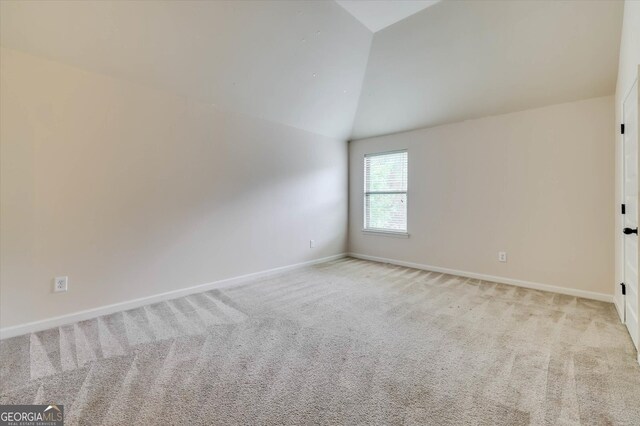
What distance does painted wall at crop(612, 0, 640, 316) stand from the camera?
193 centimetres

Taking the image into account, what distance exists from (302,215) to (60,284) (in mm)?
2921

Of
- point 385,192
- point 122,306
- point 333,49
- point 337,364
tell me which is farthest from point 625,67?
point 122,306

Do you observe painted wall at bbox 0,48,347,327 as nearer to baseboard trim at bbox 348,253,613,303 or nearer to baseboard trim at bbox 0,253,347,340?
baseboard trim at bbox 0,253,347,340

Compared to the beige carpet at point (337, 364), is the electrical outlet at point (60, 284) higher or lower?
higher

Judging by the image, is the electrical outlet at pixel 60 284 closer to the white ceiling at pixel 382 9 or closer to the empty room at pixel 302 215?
the empty room at pixel 302 215

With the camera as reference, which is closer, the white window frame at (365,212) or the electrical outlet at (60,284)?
the electrical outlet at (60,284)

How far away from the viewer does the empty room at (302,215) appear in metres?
1.61

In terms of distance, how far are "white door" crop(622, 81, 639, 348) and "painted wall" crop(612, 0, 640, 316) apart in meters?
0.17

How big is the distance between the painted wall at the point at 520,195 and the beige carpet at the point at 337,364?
2.07 ft

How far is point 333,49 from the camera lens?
3311 millimetres

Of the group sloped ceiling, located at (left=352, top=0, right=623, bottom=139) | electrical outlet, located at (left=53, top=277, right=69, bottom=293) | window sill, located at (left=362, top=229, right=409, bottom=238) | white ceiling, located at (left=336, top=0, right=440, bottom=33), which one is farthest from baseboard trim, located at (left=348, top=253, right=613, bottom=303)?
Answer: electrical outlet, located at (left=53, top=277, right=69, bottom=293)

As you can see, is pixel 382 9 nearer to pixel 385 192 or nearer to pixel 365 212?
pixel 385 192

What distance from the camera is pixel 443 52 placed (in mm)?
3205

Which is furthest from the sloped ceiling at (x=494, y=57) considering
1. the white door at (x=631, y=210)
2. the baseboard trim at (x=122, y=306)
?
the baseboard trim at (x=122, y=306)
